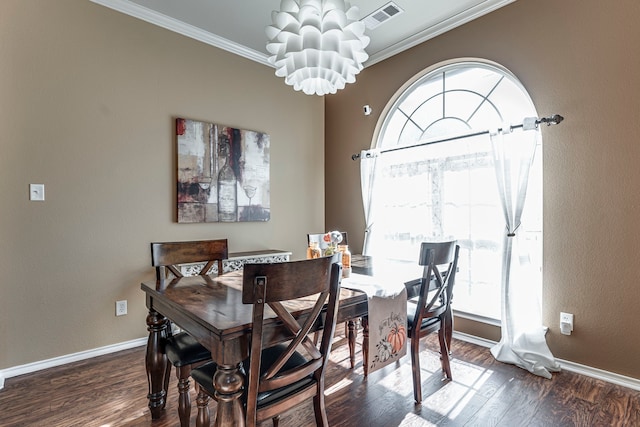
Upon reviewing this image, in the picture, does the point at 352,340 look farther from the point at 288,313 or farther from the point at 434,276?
the point at 288,313

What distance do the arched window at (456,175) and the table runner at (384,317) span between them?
65 centimetres

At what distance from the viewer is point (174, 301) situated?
56.1 inches

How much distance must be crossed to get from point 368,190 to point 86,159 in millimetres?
2706

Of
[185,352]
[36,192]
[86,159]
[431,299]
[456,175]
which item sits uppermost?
[86,159]

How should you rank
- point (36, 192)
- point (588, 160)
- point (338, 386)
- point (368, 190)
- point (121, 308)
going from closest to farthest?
point (338, 386)
point (588, 160)
point (36, 192)
point (121, 308)
point (368, 190)

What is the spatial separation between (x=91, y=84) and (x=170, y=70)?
0.68m

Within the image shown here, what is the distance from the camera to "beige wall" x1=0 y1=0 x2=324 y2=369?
90.3 inches

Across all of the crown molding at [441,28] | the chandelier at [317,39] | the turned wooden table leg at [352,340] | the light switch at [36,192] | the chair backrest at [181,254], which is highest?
the crown molding at [441,28]

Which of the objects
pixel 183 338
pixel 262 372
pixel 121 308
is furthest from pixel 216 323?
pixel 121 308

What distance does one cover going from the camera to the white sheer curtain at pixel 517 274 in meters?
2.38

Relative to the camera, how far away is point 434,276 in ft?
6.62

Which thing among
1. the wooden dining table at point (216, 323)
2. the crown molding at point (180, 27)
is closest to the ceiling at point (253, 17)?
the crown molding at point (180, 27)

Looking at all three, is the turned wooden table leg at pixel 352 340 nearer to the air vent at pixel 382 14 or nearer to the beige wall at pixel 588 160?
the beige wall at pixel 588 160

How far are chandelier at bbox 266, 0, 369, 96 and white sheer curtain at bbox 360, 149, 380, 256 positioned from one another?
179cm
